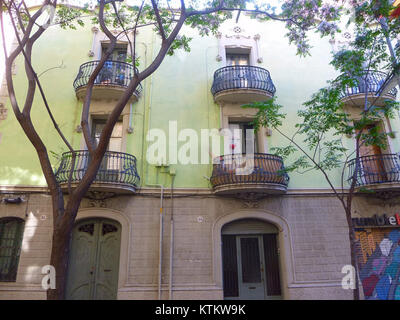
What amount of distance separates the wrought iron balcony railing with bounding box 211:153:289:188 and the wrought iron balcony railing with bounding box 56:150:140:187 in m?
2.46

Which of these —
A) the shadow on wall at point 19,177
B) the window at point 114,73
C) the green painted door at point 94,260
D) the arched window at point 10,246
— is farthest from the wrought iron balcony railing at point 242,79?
the arched window at point 10,246

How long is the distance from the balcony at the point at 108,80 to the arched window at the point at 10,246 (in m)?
4.35

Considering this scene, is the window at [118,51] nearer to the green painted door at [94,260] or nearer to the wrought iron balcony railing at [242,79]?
the wrought iron balcony railing at [242,79]

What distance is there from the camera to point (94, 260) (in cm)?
835

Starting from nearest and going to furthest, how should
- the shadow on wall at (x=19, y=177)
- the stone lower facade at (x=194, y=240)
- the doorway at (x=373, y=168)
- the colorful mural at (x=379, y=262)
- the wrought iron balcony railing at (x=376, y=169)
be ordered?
the stone lower facade at (x=194, y=240) < the colorful mural at (x=379, y=262) < the shadow on wall at (x=19, y=177) < the wrought iron balcony railing at (x=376, y=169) < the doorway at (x=373, y=168)

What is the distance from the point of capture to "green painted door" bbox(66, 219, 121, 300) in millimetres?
8102

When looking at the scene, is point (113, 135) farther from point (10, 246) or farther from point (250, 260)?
point (250, 260)

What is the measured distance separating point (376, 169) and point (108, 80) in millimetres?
9052

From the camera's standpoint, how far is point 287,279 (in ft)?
27.1

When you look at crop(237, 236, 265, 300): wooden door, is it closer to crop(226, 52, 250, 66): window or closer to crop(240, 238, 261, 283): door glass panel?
crop(240, 238, 261, 283): door glass panel

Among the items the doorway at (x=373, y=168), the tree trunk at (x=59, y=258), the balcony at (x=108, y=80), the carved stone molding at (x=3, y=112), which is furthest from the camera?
A: the carved stone molding at (x=3, y=112)

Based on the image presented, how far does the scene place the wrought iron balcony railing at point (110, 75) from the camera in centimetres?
931

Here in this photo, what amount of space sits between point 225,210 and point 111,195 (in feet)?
11.3

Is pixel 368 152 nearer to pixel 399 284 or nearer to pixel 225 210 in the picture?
pixel 399 284
